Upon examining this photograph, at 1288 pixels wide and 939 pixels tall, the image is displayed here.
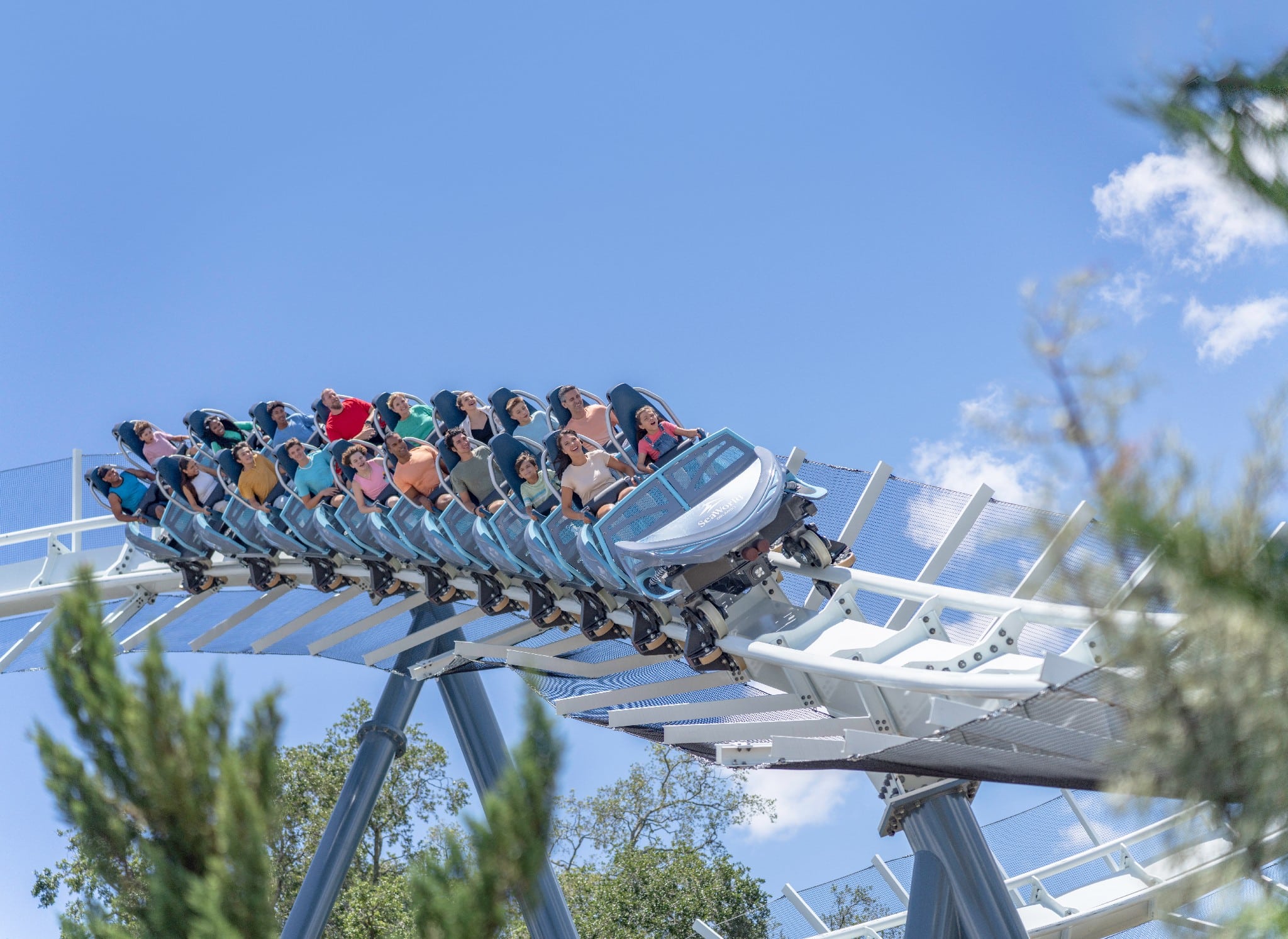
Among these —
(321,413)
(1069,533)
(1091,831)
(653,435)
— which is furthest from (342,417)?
(1069,533)

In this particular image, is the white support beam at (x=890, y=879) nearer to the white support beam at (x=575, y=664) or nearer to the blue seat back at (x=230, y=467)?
the white support beam at (x=575, y=664)

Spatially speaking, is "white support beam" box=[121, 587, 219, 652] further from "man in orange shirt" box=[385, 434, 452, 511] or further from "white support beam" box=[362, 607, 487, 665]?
"man in orange shirt" box=[385, 434, 452, 511]

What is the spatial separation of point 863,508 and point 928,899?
1903mm

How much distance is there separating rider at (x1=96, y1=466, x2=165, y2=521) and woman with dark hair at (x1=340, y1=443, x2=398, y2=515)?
264 cm

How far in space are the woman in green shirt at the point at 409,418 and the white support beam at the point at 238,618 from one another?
1899 mm

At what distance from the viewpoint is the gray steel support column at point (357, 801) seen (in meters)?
7.97

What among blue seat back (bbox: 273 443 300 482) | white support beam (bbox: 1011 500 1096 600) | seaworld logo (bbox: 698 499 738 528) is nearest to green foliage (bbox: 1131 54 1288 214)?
white support beam (bbox: 1011 500 1096 600)

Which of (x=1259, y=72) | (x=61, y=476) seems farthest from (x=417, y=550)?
(x=1259, y=72)

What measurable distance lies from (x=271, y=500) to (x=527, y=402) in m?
2.56

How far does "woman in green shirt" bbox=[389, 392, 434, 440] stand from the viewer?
29.7ft

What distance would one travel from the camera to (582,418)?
771cm

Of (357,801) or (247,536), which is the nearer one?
(357,801)

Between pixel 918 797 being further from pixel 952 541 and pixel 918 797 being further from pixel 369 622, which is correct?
pixel 369 622

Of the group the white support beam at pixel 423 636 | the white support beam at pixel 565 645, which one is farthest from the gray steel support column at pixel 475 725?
the white support beam at pixel 565 645
